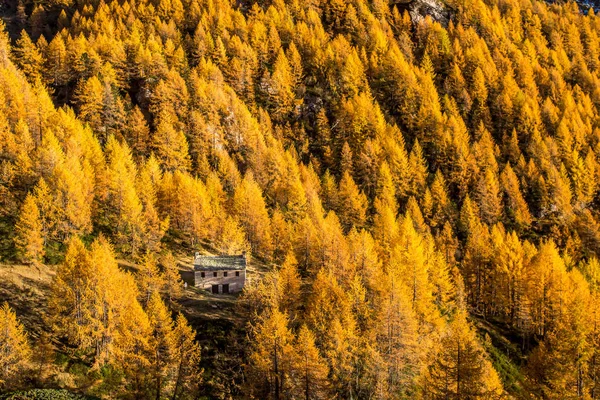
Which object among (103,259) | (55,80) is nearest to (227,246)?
(103,259)

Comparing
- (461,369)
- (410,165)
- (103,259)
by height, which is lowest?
(461,369)

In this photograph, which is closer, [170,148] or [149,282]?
[149,282]

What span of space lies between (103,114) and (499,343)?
94003mm

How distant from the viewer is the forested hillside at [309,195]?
53.5m

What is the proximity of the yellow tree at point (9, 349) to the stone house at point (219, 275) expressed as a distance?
27791mm

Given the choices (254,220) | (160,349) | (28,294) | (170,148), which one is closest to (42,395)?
(160,349)

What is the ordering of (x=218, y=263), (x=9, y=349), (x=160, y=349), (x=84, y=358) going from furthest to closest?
(x=218, y=263), (x=84, y=358), (x=160, y=349), (x=9, y=349)

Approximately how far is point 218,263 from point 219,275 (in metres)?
1.82

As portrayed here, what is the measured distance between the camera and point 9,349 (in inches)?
1892

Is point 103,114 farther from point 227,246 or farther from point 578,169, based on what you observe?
point 578,169

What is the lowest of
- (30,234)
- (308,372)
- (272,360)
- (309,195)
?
(308,372)

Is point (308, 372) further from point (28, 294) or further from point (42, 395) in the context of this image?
point (28, 294)

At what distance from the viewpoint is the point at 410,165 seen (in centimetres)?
12494

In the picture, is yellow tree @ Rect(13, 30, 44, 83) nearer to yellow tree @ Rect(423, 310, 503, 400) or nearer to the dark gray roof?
the dark gray roof
